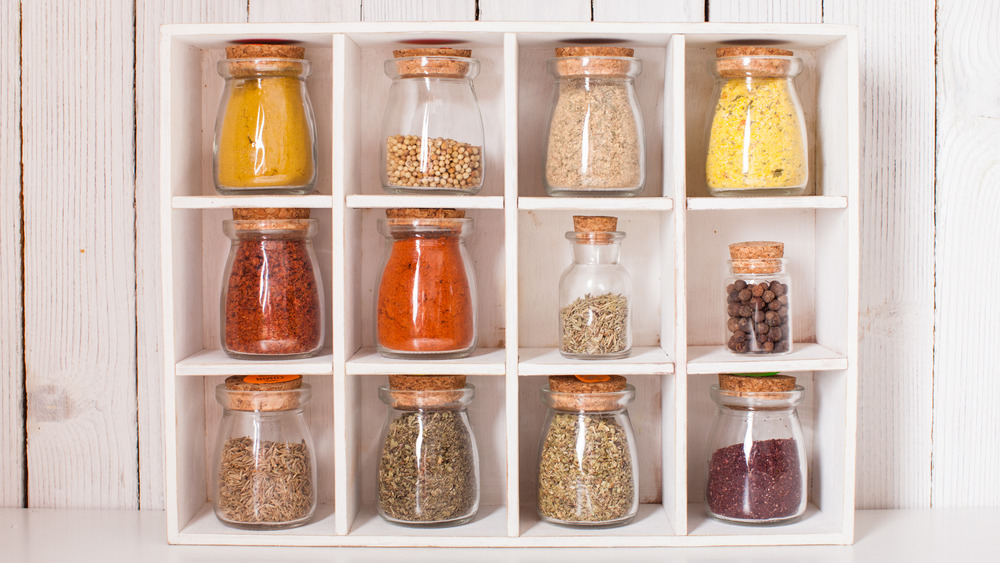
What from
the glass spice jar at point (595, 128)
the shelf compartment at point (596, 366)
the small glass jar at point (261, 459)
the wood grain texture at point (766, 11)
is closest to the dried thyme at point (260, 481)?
the small glass jar at point (261, 459)

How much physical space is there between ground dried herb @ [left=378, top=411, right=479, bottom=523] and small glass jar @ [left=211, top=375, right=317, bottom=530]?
5.1 inches

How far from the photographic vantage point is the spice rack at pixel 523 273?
1.13 metres

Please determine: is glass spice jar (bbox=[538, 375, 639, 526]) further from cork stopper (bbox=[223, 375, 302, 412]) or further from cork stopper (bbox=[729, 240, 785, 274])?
cork stopper (bbox=[223, 375, 302, 412])

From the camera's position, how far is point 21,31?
51.4 inches

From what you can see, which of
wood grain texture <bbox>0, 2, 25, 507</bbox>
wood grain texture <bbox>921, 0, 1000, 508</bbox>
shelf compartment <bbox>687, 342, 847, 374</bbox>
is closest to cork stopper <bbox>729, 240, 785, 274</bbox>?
shelf compartment <bbox>687, 342, 847, 374</bbox>

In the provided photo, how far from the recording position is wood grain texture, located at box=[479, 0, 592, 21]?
129 centimetres

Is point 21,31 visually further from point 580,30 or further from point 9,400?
point 580,30

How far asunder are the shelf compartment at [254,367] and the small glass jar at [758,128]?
0.62 metres

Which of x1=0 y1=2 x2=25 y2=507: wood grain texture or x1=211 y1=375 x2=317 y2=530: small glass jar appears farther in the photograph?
x1=0 y1=2 x2=25 y2=507: wood grain texture

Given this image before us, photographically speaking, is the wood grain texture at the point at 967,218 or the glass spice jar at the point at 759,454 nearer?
the glass spice jar at the point at 759,454

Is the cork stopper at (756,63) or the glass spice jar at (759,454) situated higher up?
the cork stopper at (756,63)

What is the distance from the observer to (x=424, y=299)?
3.80 ft

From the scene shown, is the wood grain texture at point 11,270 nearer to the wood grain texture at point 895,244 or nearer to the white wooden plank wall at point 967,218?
the wood grain texture at point 895,244

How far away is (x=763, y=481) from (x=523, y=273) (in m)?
0.47
